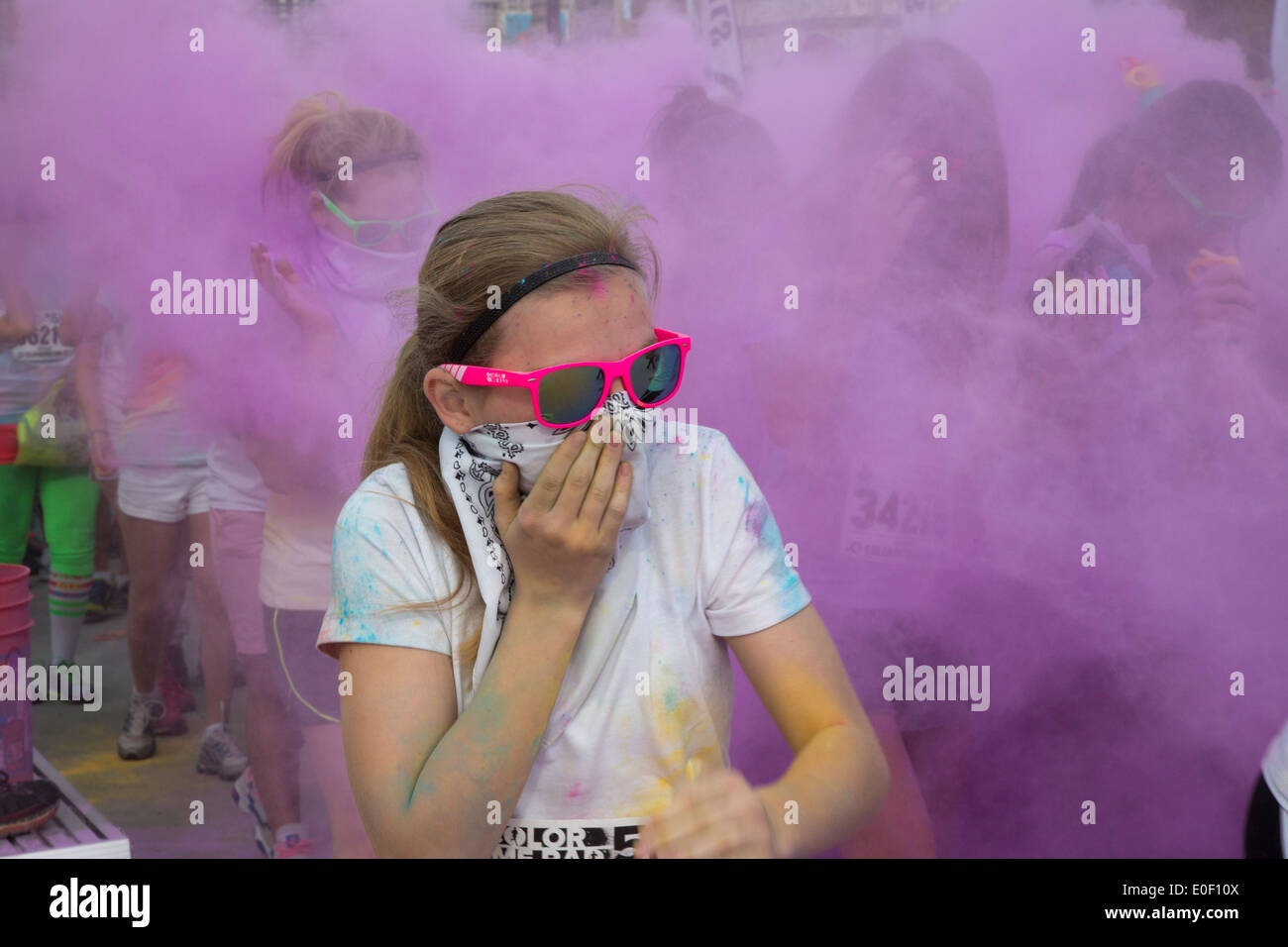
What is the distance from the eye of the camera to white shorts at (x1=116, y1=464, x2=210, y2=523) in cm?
293

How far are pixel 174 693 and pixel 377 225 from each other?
1.29 metres

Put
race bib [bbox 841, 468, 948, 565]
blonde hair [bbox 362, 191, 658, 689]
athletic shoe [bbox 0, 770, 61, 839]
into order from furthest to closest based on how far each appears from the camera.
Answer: race bib [bbox 841, 468, 948, 565]
athletic shoe [bbox 0, 770, 61, 839]
blonde hair [bbox 362, 191, 658, 689]

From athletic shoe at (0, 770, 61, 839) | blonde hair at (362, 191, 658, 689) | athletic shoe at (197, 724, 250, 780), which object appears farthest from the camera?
athletic shoe at (197, 724, 250, 780)

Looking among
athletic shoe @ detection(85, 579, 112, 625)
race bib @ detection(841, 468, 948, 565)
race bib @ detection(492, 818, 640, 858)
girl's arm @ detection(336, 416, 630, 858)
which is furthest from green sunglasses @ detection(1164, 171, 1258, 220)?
athletic shoe @ detection(85, 579, 112, 625)

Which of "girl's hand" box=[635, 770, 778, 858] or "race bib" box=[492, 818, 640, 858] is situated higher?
"girl's hand" box=[635, 770, 778, 858]

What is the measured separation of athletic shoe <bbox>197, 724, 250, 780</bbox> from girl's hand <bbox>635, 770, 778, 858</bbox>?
1877 millimetres

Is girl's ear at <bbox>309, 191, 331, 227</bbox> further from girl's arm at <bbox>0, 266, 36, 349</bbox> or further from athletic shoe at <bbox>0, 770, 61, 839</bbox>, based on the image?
athletic shoe at <bbox>0, 770, 61, 839</bbox>

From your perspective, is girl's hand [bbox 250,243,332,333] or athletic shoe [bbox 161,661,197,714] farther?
athletic shoe [bbox 161,661,197,714]

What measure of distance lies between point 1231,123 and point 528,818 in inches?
93.1

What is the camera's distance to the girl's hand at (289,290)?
2.84 meters

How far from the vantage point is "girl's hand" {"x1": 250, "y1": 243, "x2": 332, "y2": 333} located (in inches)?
112

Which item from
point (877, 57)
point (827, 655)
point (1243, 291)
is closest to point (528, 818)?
point (827, 655)

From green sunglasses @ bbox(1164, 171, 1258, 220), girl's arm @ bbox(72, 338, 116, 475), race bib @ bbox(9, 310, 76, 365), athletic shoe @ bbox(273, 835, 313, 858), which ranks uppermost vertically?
green sunglasses @ bbox(1164, 171, 1258, 220)
